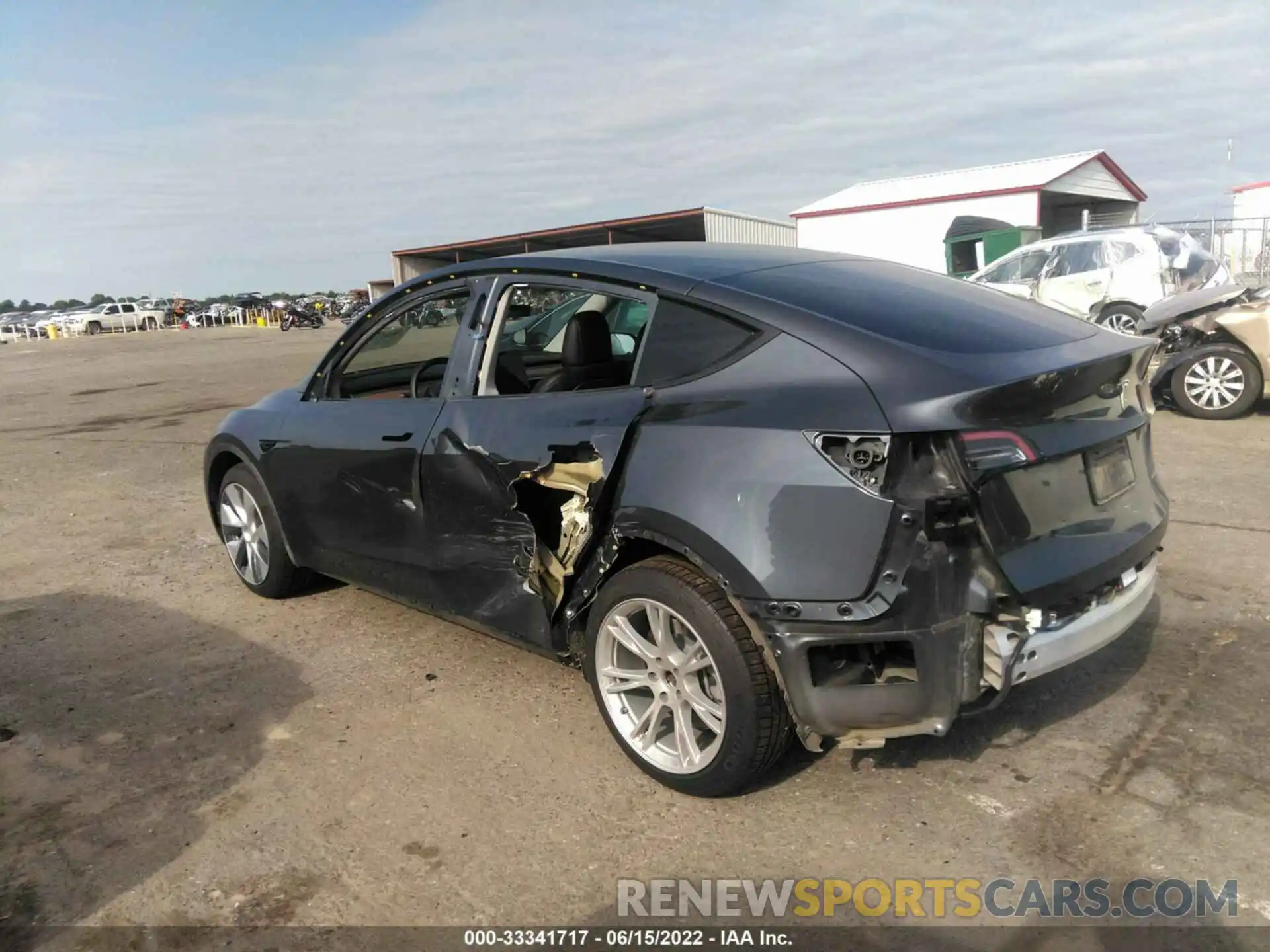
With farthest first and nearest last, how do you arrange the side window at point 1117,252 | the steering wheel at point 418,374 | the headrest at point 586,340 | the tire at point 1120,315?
1. the side window at point 1117,252
2. the tire at point 1120,315
3. the steering wheel at point 418,374
4. the headrest at point 586,340

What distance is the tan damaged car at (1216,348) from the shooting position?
8758mm

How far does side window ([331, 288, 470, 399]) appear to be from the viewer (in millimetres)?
3969

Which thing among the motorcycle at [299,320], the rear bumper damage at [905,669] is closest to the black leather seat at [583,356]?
the rear bumper damage at [905,669]

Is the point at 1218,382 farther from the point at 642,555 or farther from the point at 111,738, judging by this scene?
the point at 111,738

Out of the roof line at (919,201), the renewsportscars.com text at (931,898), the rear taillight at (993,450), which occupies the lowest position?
the renewsportscars.com text at (931,898)

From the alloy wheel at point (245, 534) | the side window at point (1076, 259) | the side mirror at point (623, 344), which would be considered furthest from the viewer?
the side window at point (1076, 259)

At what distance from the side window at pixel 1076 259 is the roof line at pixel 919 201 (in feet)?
47.7

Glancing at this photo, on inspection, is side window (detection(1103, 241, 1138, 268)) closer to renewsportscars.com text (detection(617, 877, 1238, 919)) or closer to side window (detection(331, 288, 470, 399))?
side window (detection(331, 288, 470, 399))

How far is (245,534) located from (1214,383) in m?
8.57

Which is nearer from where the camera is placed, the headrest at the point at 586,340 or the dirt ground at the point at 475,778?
the dirt ground at the point at 475,778

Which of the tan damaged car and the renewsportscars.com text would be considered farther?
the tan damaged car

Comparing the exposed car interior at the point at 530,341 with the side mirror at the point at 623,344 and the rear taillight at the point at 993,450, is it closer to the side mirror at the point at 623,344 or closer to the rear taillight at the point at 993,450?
the side mirror at the point at 623,344

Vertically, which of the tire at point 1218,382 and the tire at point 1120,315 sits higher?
the tire at point 1120,315

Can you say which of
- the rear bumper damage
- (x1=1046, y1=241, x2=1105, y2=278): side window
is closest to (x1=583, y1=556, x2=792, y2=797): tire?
the rear bumper damage
